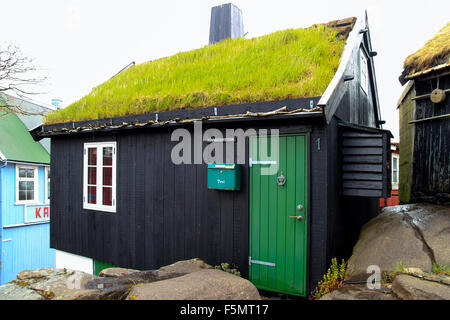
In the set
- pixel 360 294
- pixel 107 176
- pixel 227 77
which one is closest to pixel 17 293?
pixel 107 176

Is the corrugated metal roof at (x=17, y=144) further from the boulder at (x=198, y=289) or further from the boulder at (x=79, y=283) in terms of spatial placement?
the boulder at (x=198, y=289)

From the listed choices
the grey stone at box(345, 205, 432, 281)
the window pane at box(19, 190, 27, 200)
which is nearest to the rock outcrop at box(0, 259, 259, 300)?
the grey stone at box(345, 205, 432, 281)

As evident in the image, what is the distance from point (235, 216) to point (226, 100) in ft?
6.14

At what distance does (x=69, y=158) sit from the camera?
671 centimetres

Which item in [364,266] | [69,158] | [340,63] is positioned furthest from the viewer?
[69,158]

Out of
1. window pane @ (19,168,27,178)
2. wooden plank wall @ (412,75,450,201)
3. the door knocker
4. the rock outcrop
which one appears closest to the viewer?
the rock outcrop

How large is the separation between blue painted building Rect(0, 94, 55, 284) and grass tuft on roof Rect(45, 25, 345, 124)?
745cm

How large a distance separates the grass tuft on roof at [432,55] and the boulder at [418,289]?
541 cm

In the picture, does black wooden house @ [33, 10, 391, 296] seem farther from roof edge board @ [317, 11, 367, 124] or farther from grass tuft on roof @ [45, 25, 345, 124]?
grass tuft on roof @ [45, 25, 345, 124]

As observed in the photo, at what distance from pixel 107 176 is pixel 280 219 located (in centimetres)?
374

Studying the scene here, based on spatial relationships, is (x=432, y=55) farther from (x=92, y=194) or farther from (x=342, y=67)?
(x=92, y=194)

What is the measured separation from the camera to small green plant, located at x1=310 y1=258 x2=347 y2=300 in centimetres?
384
